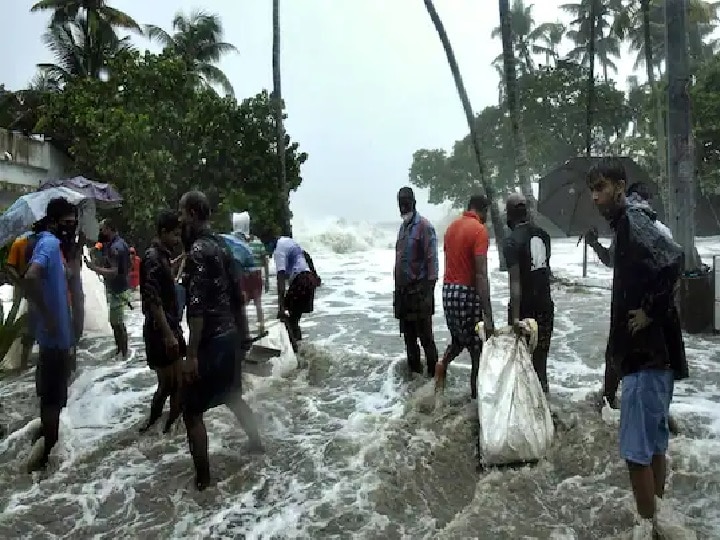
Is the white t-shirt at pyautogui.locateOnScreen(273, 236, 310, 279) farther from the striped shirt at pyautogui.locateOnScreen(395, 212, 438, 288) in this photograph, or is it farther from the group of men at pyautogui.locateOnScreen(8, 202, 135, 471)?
the group of men at pyautogui.locateOnScreen(8, 202, 135, 471)

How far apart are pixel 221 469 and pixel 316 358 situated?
118 inches

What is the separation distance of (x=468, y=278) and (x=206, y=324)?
2.16 metres

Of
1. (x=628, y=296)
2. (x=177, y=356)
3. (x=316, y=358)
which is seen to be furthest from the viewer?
(x=316, y=358)

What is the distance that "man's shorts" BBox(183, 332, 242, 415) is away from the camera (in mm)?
3900

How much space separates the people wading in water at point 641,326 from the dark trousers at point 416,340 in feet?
9.98

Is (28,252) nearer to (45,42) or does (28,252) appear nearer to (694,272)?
(694,272)

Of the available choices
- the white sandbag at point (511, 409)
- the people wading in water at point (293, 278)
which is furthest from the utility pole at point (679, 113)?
the white sandbag at point (511, 409)

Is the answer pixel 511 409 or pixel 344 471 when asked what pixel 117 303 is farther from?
pixel 511 409

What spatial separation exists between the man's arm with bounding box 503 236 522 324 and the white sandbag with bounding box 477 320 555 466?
0.65m

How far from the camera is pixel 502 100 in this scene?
43.6 metres

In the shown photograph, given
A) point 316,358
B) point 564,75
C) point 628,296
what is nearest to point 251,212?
point 316,358

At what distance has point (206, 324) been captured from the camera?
12.8 ft

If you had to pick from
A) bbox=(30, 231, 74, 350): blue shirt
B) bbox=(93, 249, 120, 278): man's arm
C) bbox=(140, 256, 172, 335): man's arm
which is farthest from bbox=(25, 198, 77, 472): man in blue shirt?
bbox=(93, 249, 120, 278): man's arm

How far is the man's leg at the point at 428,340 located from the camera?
599 centimetres
